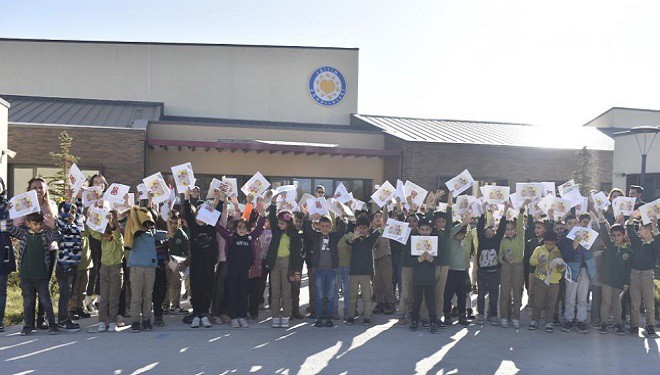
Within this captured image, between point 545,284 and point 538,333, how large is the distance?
2.46 ft

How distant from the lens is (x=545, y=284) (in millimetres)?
9414

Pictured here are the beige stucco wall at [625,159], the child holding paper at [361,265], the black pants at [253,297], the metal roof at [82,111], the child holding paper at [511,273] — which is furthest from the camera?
the beige stucco wall at [625,159]

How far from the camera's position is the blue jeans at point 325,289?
9.30 meters

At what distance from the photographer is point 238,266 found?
9242mm

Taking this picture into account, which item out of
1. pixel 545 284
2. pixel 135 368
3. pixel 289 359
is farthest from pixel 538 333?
pixel 135 368

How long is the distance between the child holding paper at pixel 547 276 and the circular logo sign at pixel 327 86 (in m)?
19.1

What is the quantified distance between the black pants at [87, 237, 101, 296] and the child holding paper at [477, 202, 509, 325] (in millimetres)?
5926

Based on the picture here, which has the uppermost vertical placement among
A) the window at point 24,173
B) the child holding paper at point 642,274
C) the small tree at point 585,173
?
the small tree at point 585,173

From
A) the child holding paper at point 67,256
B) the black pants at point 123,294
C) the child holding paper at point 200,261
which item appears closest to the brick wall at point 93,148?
the black pants at point 123,294

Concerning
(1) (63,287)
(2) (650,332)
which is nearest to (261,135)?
(1) (63,287)

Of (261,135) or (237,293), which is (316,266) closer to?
(237,293)

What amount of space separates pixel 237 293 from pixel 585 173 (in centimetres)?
1708

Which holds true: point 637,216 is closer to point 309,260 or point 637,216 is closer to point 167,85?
point 309,260

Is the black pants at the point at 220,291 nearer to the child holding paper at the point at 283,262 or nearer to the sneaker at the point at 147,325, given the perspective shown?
the child holding paper at the point at 283,262
